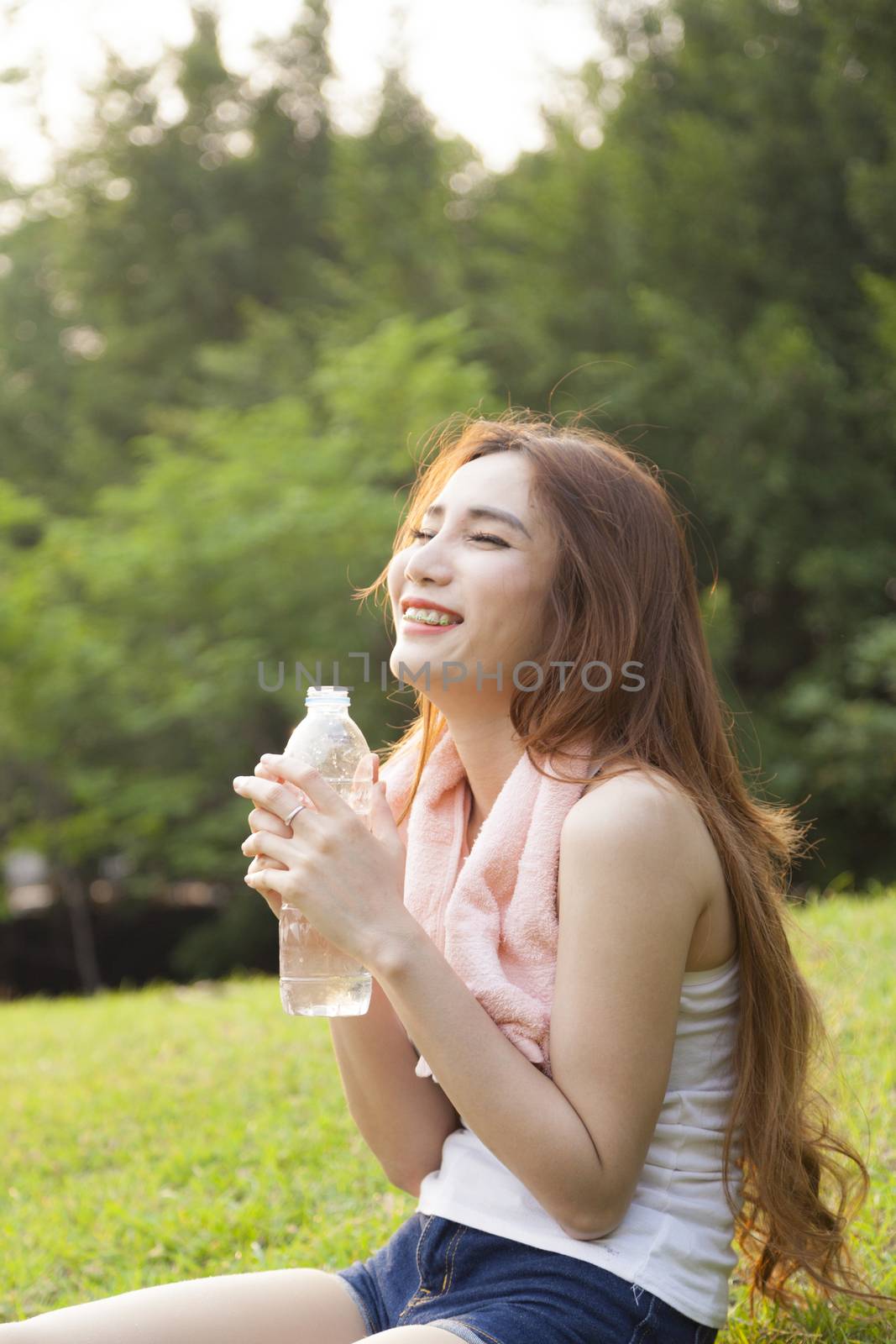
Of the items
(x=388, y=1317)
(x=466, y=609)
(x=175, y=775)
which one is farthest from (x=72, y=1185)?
(x=175, y=775)

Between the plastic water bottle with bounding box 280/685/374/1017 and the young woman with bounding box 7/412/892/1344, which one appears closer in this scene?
the young woman with bounding box 7/412/892/1344

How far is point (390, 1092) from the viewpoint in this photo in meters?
2.00

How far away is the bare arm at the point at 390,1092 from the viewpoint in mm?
1999

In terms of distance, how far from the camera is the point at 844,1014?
399cm

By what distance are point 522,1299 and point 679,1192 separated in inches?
10.5

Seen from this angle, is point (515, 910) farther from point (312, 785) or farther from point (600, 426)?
point (600, 426)

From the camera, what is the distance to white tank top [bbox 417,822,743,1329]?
5.45 feet

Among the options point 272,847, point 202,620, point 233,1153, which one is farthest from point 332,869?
point 202,620

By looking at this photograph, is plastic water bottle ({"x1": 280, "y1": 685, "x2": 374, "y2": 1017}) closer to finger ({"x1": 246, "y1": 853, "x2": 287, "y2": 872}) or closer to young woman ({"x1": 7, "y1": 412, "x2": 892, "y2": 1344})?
young woman ({"x1": 7, "y1": 412, "x2": 892, "y2": 1344})

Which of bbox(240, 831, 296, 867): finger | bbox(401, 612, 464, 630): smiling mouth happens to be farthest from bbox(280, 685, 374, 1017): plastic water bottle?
bbox(240, 831, 296, 867): finger

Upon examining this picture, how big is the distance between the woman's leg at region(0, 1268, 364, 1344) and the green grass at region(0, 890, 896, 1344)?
2.72 feet

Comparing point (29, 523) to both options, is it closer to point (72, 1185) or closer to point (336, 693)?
point (72, 1185)

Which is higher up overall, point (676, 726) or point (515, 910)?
point (676, 726)

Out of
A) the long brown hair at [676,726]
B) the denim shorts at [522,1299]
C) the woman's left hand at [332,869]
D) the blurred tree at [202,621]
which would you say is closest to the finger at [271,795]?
the woman's left hand at [332,869]
